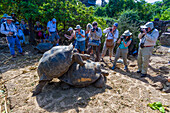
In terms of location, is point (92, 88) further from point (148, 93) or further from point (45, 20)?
point (45, 20)

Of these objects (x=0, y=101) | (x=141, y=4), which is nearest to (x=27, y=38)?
(x=0, y=101)

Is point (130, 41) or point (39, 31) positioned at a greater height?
point (39, 31)

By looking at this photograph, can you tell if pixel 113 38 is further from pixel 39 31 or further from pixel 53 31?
pixel 39 31

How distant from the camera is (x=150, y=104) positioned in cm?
252

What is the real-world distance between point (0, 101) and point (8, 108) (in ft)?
1.41

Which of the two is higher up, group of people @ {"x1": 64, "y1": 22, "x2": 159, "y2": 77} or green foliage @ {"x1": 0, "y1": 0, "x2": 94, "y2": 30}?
green foliage @ {"x1": 0, "y1": 0, "x2": 94, "y2": 30}

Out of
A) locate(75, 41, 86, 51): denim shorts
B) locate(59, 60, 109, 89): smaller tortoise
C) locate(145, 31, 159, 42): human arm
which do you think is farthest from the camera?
locate(75, 41, 86, 51): denim shorts

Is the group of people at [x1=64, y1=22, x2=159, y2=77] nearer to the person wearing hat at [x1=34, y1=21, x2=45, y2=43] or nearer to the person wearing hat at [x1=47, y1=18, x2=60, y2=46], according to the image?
the person wearing hat at [x1=47, y1=18, x2=60, y2=46]

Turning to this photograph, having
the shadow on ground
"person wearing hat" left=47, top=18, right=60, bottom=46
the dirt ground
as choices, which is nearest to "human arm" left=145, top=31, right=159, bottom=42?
the dirt ground

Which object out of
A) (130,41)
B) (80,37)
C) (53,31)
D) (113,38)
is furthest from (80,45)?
(53,31)

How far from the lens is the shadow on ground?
2.41 m

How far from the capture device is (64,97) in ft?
8.84

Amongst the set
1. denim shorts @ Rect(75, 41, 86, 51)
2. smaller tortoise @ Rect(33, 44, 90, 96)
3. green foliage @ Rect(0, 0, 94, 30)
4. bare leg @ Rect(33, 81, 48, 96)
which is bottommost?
bare leg @ Rect(33, 81, 48, 96)

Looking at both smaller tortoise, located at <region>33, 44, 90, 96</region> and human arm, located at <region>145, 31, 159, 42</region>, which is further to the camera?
human arm, located at <region>145, 31, 159, 42</region>
